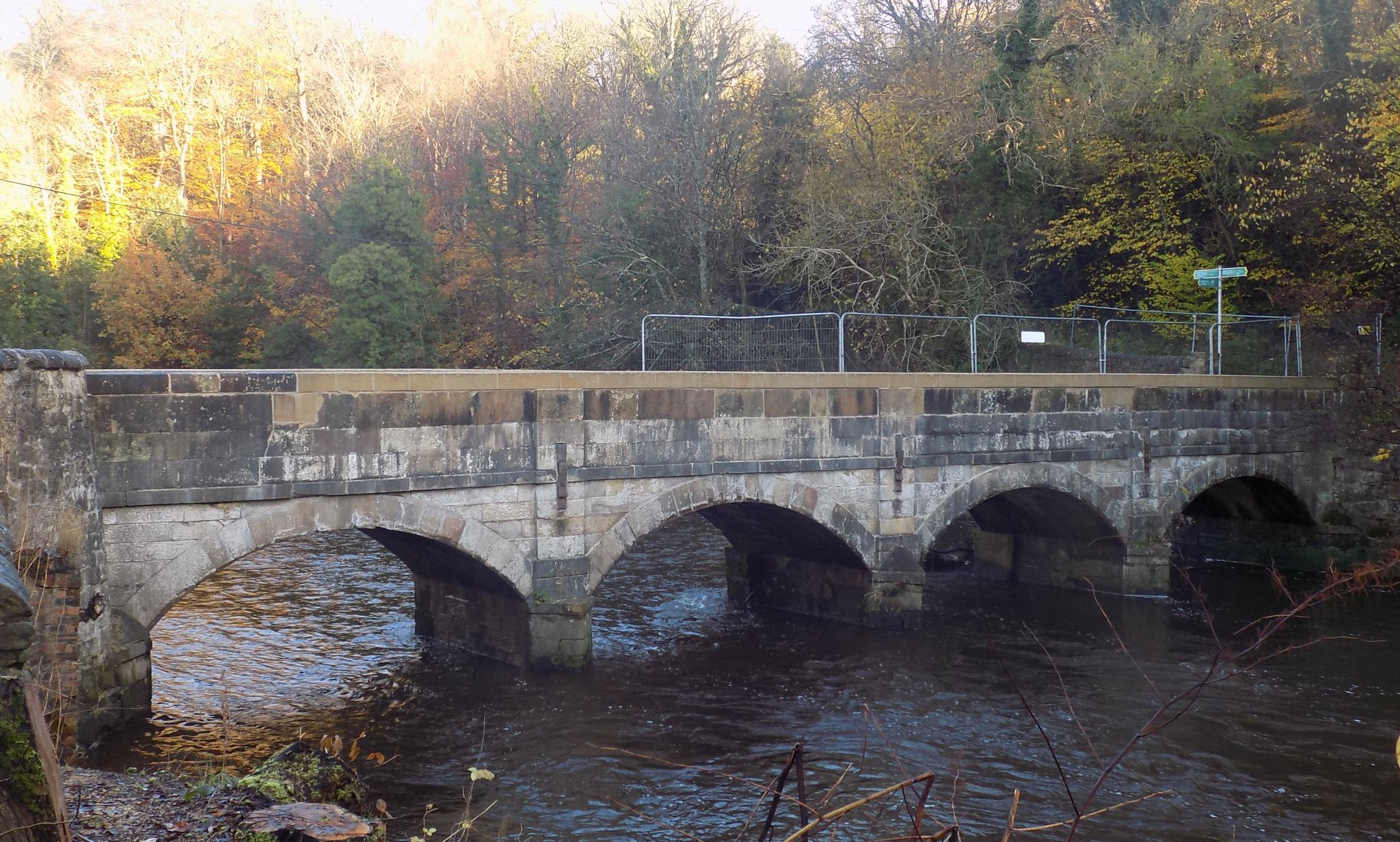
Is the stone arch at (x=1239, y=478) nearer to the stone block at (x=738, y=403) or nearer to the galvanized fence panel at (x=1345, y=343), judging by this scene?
the galvanized fence panel at (x=1345, y=343)

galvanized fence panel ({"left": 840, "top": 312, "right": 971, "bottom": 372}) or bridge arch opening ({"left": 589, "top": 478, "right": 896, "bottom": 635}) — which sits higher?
galvanized fence panel ({"left": 840, "top": 312, "right": 971, "bottom": 372})

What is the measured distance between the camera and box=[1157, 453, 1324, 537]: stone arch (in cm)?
1684

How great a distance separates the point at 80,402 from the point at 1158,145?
810 inches

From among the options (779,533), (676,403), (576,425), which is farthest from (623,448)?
(779,533)

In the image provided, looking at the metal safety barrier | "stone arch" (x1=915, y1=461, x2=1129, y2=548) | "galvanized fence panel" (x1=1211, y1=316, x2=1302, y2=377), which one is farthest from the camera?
"galvanized fence panel" (x1=1211, y1=316, x2=1302, y2=377)

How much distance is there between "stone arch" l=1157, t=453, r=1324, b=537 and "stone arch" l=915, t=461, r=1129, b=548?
92 cm

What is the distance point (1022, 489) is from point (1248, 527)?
19.7 feet

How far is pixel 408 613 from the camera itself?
15508 millimetres

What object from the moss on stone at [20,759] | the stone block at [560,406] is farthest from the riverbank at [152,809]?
the stone block at [560,406]

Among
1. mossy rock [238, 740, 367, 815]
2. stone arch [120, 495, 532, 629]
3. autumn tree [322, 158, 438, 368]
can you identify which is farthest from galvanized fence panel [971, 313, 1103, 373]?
autumn tree [322, 158, 438, 368]

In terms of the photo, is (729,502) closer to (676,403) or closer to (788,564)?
(676,403)

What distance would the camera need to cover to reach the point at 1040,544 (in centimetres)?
1786

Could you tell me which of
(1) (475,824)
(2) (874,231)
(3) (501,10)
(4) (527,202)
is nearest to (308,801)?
(1) (475,824)

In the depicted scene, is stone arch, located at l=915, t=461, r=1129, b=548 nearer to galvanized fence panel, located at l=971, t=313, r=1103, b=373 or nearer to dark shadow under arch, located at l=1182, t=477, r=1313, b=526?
galvanized fence panel, located at l=971, t=313, r=1103, b=373
